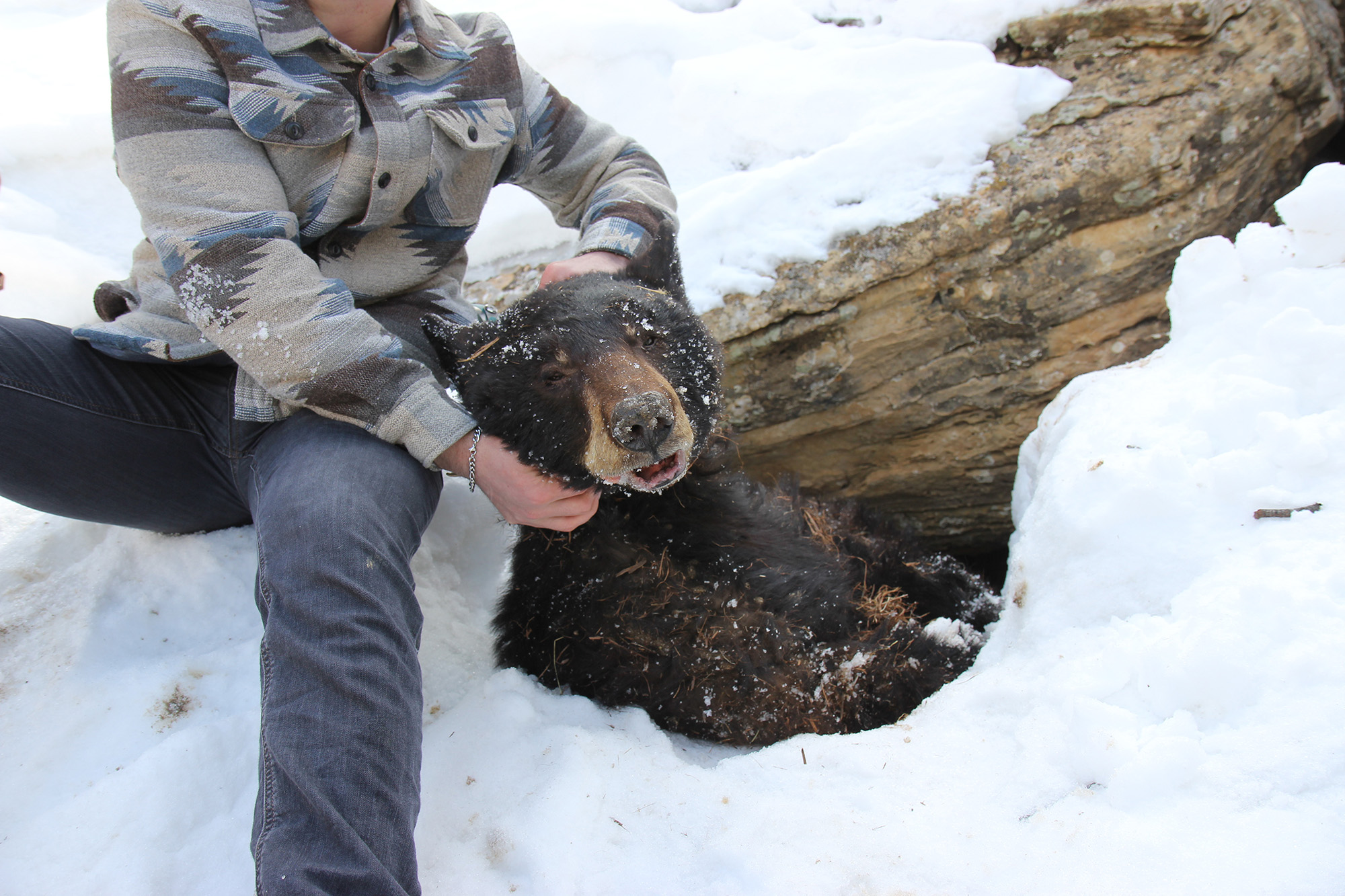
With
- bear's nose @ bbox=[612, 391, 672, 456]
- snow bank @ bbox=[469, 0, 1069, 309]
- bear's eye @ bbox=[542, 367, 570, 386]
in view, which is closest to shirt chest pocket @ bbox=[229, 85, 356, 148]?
bear's eye @ bbox=[542, 367, 570, 386]

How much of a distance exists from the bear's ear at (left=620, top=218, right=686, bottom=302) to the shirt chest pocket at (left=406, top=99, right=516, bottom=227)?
626 millimetres

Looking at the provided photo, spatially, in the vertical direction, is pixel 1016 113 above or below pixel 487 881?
above

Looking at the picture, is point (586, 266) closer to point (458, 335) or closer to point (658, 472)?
point (458, 335)

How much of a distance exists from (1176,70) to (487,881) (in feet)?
14.2

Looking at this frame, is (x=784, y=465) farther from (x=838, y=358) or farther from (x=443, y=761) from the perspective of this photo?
(x=443, y=761)

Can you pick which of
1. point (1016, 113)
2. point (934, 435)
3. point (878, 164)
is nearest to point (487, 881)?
point (934, 435)

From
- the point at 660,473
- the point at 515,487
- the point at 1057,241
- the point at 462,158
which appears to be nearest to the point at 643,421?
the point at 660,473

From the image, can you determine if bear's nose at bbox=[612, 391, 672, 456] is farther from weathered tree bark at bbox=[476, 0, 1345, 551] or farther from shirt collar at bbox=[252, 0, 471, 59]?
weathered tree bark at bbox=[476, 0, 1345, 551]

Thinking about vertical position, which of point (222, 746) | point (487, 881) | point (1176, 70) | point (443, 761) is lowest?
point (222, 746)

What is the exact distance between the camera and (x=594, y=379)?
1.99 m

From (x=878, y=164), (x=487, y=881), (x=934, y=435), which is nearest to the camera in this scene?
(x=487, y=881)

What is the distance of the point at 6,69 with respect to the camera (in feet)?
15.4

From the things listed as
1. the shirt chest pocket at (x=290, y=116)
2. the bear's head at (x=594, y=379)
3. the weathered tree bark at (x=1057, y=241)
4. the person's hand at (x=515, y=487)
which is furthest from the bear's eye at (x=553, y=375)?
the weathered tree bark at (x=1057, y=241)

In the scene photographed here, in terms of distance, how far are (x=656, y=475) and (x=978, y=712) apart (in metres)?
1.07
